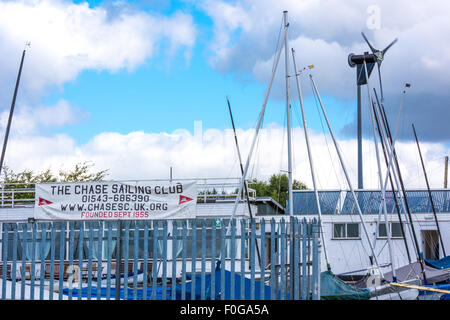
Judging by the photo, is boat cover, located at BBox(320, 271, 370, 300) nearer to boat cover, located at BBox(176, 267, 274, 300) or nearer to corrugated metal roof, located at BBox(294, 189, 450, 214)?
boat cover, located at BBox(176, 267, 274, 300)

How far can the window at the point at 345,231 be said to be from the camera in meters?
30.9

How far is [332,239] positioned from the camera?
30.9 metres

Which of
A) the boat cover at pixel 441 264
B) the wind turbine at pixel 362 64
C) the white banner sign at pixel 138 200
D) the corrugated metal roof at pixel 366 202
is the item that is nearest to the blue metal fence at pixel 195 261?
the white banner sign at pixel 138 200

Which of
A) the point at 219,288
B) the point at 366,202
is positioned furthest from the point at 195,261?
the point at 366,202

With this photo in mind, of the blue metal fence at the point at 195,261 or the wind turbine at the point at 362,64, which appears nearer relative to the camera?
the blue metal fence at the point at 195,261

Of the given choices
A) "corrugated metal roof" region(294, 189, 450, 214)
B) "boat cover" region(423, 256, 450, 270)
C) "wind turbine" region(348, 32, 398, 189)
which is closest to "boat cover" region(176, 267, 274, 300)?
"boat cover" region(423, 256, 450, 270)

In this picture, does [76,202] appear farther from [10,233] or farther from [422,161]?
[422,161]

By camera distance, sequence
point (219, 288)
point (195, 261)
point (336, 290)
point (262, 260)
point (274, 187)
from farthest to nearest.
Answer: point (274, 187) < point (336, 290) < point (219, 288) < point (262, 260) < point (195, 261)

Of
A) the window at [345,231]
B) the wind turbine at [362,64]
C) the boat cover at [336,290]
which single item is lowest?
the boat cover at [336,290]

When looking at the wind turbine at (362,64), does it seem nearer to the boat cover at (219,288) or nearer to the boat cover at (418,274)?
the boat cover at (418,274)

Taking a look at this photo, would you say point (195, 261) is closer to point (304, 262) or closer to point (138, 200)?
point (304, 262)

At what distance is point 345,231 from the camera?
31.0m

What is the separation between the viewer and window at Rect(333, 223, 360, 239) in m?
30.9
